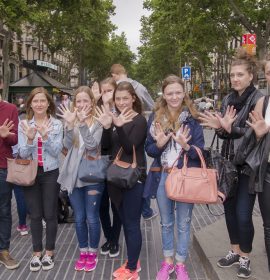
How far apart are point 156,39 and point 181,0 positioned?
3141 cm

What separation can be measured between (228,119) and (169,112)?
553 mm

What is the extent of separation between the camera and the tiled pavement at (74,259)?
4234 mm

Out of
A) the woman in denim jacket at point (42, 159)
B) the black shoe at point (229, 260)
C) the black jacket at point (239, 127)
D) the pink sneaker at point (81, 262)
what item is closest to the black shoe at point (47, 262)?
the woman in denim jacket at point (42, 159)

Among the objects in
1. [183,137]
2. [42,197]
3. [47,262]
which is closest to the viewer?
[183,137]

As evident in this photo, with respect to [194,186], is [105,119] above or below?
above

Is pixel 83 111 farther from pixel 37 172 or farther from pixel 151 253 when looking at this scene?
pixel 151 253

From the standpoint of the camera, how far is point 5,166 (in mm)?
4309

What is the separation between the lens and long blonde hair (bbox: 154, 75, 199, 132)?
3.78 m

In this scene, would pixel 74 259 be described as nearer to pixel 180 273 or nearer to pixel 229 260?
pixel 180 273

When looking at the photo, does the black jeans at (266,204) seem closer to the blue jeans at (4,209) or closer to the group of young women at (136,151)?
the group of young women at (136,151)

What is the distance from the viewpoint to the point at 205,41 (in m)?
24.0

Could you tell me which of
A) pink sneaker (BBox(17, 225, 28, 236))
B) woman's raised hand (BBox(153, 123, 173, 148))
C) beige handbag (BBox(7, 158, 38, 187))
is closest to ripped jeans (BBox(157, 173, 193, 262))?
woman's raised hand (BBox(153, 123, 173, 148))

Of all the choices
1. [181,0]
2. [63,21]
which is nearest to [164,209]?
[181,0]

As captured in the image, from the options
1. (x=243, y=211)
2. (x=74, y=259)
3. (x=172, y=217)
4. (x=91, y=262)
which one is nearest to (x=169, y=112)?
(x=172, y=217)
